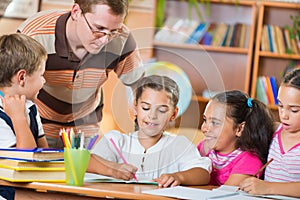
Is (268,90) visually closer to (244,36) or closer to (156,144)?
(244,36)

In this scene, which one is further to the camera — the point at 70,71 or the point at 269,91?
the point at 269,91

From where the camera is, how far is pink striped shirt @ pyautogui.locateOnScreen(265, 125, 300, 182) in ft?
5.53

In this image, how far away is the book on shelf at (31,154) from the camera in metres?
1.54

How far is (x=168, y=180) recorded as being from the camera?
1523 millimetres

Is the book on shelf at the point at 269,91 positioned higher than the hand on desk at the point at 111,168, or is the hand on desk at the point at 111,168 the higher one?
the book on shelf at the point at 269,91

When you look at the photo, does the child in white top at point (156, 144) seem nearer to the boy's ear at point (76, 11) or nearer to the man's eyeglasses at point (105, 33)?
the man's eyeglasses at point (105, 33)

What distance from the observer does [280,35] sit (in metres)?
4.29

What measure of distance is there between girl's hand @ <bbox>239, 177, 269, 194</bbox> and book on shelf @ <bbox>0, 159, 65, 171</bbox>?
18.2 inches

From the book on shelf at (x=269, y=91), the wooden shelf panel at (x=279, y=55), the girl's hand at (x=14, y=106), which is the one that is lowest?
the girl's hand at (x=14, y=106)

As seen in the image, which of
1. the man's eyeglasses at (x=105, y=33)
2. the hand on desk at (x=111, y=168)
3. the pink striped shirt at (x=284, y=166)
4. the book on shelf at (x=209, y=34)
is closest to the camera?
the hand on desk at (x=111, y=168)

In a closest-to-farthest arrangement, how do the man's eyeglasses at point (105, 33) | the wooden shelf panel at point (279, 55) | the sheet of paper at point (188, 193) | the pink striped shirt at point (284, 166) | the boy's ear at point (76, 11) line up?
1. the sheet of paper at point (188, 193)
2. the pink striped shirt at point (284, 166)
3. the man's eyeglasses at point (105, 33)
4. the boy's ear at point (76, 11)
5. the wooden shelf panel at point (279, 55)

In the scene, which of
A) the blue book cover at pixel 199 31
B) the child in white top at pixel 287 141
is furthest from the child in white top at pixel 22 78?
the blue book cover at pixel 199 31

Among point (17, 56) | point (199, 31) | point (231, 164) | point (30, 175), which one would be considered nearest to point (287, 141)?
point (231, 164)

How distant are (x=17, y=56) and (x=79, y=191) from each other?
65cm
